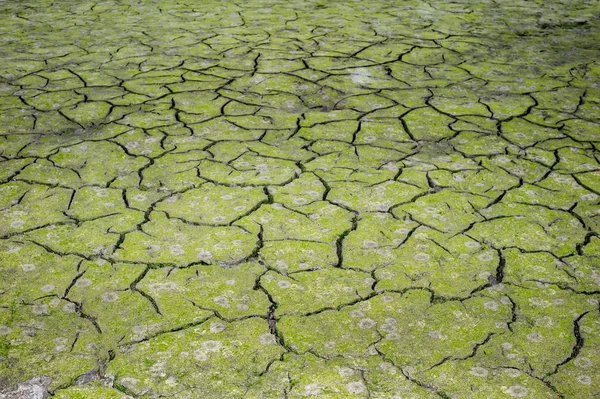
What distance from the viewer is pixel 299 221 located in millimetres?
2760

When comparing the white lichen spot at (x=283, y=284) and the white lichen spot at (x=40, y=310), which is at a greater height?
the white lichen spot at (x=283, y=284)

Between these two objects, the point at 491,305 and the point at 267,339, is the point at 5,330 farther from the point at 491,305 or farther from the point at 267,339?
the point at 491,305

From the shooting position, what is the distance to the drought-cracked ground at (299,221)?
1.99m

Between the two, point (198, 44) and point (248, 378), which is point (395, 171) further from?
point (198, 44)

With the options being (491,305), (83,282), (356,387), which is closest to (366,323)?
(356,387)

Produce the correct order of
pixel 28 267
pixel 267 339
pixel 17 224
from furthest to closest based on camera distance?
pixel 17 224 < pixel 28 267 < pixel 267 339

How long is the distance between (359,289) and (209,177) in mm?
1071

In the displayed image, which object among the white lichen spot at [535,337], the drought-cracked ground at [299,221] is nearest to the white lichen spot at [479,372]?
the drought-cracked ground at [299,221]

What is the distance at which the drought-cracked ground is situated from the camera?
6.52 ft

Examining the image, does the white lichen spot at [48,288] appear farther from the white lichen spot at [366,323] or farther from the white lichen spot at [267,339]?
the white lichen spot at [366,323]

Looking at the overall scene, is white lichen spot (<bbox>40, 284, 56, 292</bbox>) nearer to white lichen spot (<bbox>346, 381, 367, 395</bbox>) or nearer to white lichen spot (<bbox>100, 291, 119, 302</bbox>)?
white lichen spot (<bbox>100, 291, 119, 302</bbox>)

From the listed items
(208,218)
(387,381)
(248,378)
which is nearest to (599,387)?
(387,381)

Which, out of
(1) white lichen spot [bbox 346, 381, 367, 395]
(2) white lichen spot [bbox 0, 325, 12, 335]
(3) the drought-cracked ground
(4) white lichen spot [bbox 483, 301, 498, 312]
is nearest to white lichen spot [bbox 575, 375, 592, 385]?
(3) the drought-cracked ground

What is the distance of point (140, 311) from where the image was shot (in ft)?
7.23
